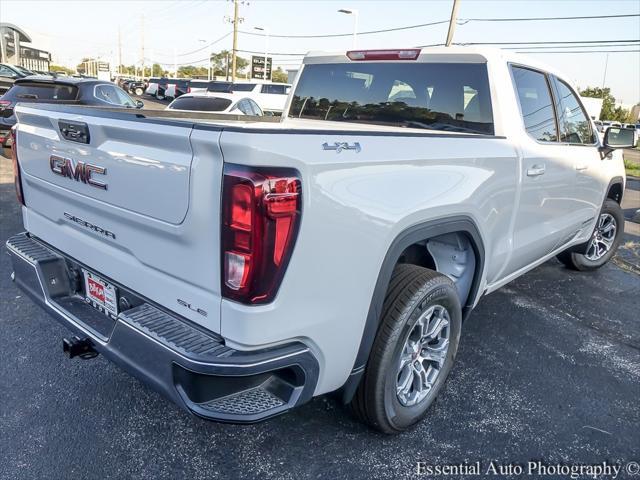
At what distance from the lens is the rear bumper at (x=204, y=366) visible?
5.91 ft

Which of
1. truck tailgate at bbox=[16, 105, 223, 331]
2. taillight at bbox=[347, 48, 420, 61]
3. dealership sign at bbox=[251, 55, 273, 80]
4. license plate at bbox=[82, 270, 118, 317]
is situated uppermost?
dealership sign at bbox=[251, 55, 273, 80]

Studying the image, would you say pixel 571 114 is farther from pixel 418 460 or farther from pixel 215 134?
pixel 215 134

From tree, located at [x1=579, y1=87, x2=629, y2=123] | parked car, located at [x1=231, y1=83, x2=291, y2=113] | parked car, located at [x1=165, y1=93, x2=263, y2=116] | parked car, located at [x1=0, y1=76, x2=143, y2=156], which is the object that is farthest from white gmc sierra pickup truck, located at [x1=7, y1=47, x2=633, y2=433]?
tree, located at [x1=579, y1=87, x2=629, y2=123]

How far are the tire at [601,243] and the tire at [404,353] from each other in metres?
3.38

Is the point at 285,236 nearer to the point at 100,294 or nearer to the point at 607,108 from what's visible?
the point at 100,294

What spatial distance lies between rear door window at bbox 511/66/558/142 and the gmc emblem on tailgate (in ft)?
8.57

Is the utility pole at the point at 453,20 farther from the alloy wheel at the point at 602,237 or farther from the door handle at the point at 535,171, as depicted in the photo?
the door handle at the point at 535,171

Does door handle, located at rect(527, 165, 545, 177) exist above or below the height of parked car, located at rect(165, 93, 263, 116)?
below

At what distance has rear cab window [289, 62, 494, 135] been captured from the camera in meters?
3.27

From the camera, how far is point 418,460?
2502 mm

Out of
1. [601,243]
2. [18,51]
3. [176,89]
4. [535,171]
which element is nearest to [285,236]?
[535,171]

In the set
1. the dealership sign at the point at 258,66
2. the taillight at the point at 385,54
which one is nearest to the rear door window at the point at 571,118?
the taillight at the point at 385,54

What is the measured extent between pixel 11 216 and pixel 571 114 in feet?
20.3

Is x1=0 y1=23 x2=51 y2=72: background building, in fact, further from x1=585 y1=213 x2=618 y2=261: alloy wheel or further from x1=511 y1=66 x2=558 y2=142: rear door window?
x1=511 y1=66 x2=558 y2=142: rear door window
